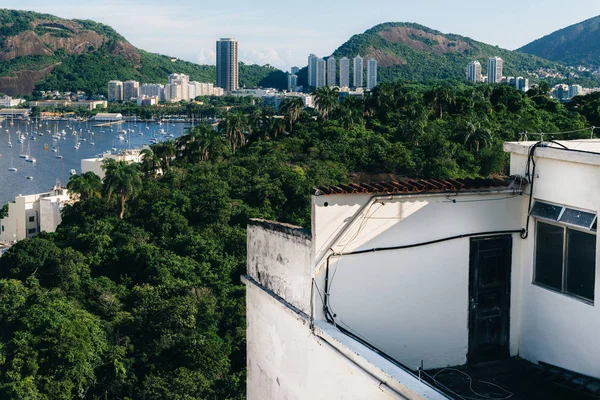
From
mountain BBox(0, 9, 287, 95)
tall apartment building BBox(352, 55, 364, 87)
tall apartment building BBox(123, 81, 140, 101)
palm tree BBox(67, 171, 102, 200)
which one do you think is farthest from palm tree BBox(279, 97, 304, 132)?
mountain BBox(0, 9, 287, 95)

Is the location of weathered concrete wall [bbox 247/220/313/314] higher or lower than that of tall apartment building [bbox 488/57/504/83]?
lower

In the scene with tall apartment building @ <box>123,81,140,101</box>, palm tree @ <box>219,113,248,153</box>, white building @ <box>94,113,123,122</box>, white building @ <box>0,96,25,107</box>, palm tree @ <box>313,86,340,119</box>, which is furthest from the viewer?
tall apartment building @ <box>123,81,140,101</box>

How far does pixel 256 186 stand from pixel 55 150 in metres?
64.7

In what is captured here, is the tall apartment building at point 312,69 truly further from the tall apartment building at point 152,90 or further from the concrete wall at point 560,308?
the concrete wall at point 560,308

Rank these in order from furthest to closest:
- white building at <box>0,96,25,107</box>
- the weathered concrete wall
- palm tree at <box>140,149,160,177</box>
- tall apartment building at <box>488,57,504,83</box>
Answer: white building at <box>0,96,25,107</box> < tall apartment building at <box>488,57,504,83</box> < palm tree at <box>140,149,160,177</box> < the weathered concrete wall

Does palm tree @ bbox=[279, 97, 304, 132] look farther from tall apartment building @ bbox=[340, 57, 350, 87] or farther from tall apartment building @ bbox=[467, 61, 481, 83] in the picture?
tall apartment building @ bbox=[340, 57, 350, 87]

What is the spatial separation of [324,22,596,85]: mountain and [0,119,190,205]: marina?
49826mm

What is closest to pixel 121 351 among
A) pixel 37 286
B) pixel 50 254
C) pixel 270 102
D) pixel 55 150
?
pixel 37 286

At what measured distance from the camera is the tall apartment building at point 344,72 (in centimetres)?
15200

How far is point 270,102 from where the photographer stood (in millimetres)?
151875

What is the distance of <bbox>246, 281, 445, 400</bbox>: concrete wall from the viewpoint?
3.54m

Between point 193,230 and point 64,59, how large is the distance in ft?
539

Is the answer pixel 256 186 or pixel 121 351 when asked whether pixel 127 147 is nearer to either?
pixel 256 186

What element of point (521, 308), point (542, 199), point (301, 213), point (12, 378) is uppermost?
point (542, 199)
